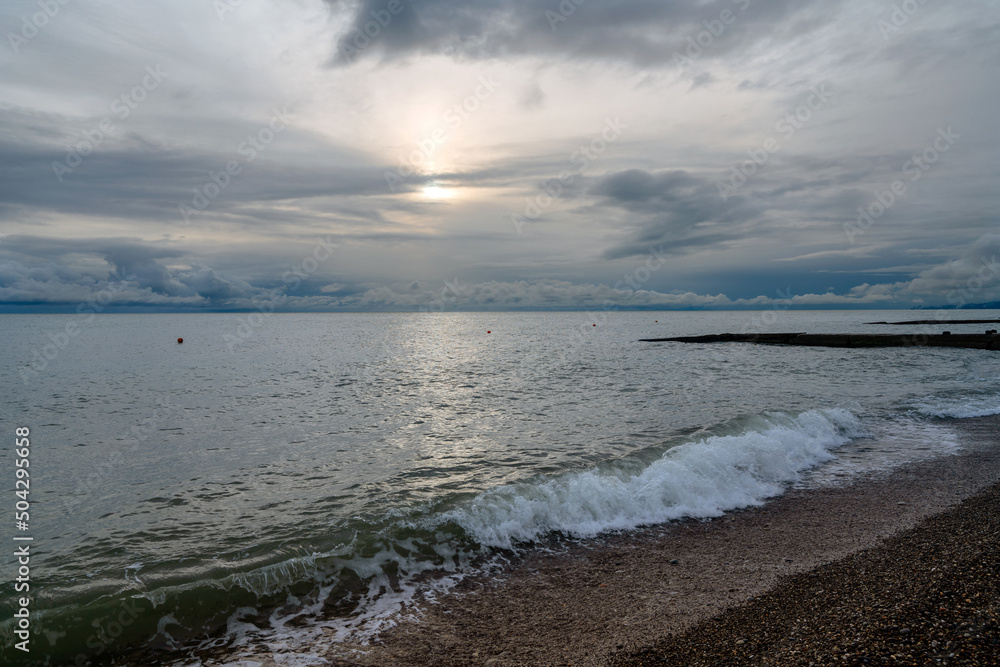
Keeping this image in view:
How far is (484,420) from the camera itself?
21312 millimetres

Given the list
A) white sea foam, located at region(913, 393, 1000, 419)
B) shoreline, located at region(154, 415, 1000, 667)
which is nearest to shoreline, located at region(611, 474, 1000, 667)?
→ shoreline, located at region(154, 415, 1000, 667)

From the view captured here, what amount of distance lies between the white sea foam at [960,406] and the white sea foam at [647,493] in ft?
33.9

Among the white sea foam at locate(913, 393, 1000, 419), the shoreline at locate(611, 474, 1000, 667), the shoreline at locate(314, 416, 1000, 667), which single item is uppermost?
the shoreline at locate(611, 474, 1000, 667)

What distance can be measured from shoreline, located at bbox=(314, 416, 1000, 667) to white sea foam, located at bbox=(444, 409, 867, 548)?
65cm

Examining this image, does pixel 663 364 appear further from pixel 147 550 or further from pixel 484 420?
pixel 147 550

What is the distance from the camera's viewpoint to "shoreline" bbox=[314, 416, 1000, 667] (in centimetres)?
619

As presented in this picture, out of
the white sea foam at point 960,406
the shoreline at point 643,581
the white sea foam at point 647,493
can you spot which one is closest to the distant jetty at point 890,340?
the white sea foam at point 960,406

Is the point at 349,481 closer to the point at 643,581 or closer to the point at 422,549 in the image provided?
the point at 422,549

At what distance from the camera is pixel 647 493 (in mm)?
11617

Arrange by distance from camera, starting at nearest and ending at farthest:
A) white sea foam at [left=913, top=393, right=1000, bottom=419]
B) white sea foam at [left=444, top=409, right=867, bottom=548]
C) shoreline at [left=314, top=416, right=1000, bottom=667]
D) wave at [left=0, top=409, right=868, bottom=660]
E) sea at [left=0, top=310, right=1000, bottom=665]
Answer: shoreline at [left=314, top=416, right=1000, bottom=667], wave at [left=0, top=409, right=868, bottom=660], sea at [left=0, top=310, right=1000, bottom=665], white sea foam at [left=444, top=409, right=867, bottom=548], white sea foam at [left=913, top=393, right=1000, bottom=419]

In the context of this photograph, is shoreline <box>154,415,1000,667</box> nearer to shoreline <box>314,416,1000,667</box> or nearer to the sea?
shoreline <box>314,416,1000,667</box>

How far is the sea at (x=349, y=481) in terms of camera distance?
24.1 feet

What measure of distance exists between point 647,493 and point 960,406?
20.0 m

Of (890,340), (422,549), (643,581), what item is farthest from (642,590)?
(890,340)
